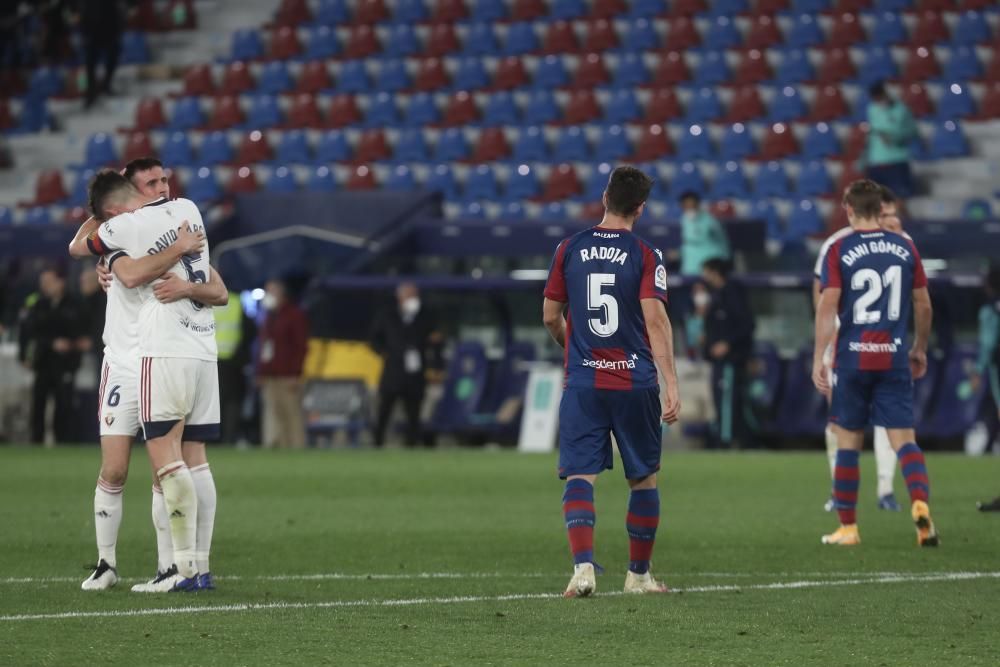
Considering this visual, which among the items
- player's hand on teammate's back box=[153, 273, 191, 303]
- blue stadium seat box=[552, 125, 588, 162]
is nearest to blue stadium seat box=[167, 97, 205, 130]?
blue stadium seat box=[552, 125, 588, 162]

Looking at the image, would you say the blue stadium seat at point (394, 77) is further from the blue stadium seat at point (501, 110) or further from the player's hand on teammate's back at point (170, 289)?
the player's hand on teammate's back at point (170, 289)

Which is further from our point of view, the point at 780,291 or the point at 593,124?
the point at 593,124

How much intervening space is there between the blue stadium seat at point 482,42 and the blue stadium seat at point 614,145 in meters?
3.66

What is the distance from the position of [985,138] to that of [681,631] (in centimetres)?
2106

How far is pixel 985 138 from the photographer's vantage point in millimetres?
27266

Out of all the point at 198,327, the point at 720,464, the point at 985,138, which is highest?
the point at 985,138

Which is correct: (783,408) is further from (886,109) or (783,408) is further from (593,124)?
(593,124)

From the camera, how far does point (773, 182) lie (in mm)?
26781

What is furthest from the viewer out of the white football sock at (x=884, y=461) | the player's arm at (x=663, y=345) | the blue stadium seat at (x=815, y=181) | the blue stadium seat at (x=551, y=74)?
the blue stadium seat at (x=551, y=74)

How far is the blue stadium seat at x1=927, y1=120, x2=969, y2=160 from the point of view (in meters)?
26.8

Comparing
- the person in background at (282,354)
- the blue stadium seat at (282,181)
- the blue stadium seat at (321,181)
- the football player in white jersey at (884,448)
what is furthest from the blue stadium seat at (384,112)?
the football player in white jersey at (884,448)

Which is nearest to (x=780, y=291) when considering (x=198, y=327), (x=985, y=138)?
(x=985, y=138)

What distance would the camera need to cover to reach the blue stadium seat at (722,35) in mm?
29750

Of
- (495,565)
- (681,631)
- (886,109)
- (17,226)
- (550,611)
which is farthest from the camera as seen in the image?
(17,226)
